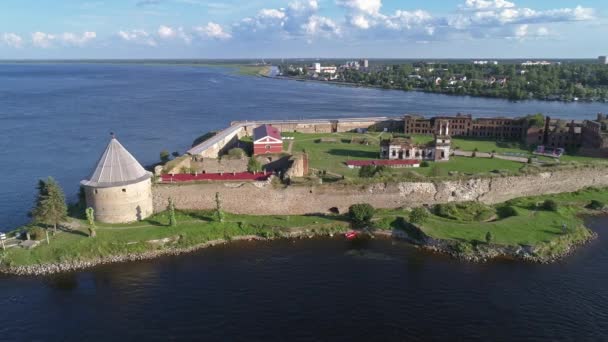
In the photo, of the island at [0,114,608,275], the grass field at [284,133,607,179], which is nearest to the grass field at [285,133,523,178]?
the grass field at [284,133,607,179]

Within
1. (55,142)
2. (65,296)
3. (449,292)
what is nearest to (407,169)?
(449,292)

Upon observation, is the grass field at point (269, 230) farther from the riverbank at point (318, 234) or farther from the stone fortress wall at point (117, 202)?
the stone fortress wall at point (117, 202)

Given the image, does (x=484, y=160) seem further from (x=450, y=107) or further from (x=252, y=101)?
(x=252, y=101)

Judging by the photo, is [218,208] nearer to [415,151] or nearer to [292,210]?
[292,210]

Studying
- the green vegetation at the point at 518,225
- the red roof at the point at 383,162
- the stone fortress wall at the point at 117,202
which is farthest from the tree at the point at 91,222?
the red roof at the point at 383,162

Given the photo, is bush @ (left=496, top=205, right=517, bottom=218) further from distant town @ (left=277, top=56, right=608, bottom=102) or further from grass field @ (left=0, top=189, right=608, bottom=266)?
distant town @ (left=277, top=56, right=608, bottom=102)

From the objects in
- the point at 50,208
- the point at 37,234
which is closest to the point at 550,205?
the point at 50,208
